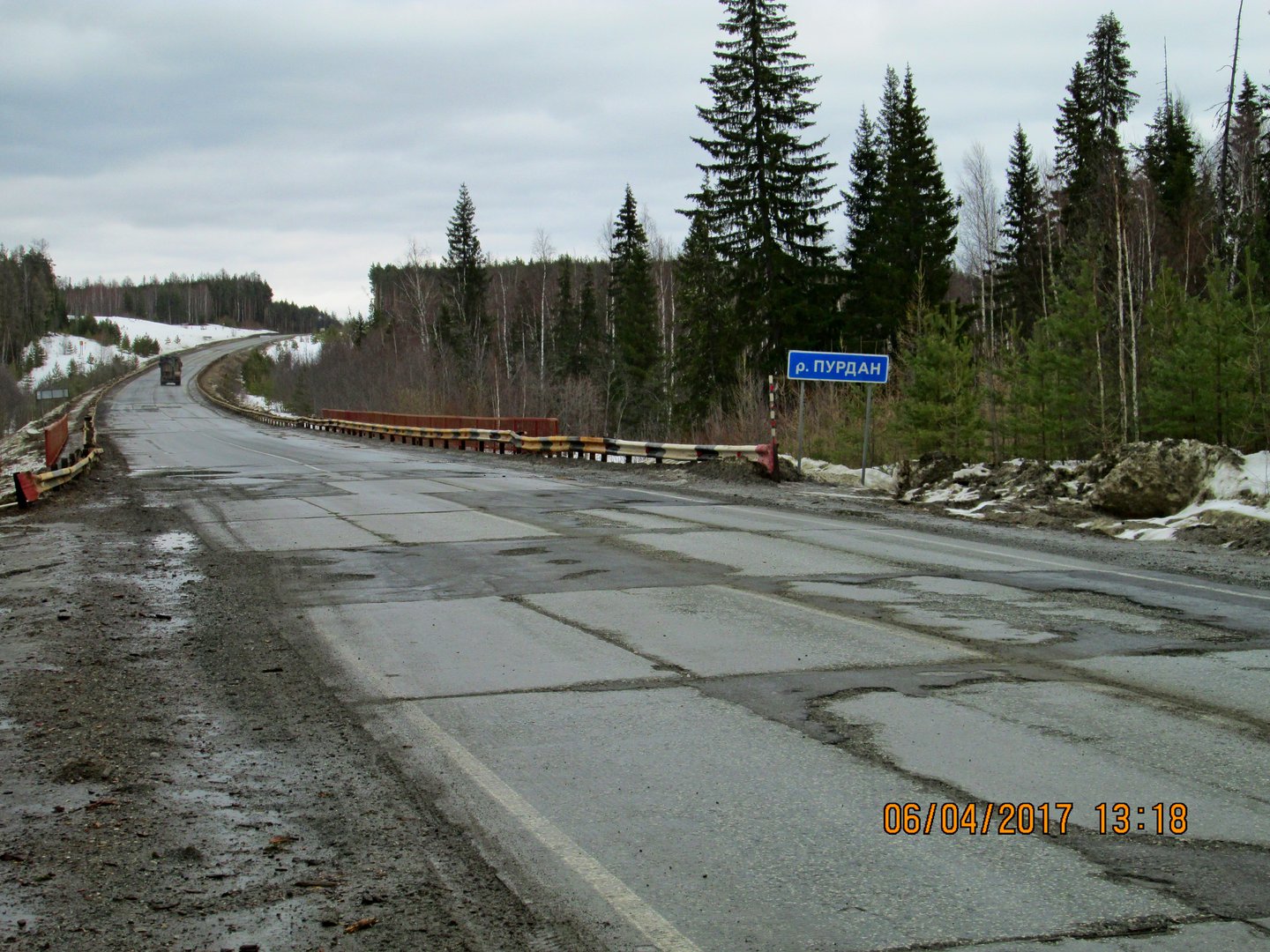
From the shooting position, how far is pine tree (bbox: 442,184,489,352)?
261 feet

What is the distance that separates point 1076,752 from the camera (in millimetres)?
5129

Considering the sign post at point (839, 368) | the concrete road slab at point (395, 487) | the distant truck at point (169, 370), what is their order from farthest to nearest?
the distant truck at point (169, 370) < the sign post at point (839, 368) < the concrete road slab at point (395, 487)

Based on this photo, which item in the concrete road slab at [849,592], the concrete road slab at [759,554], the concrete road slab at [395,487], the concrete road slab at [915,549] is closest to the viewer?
the concrete road slab at [849,592]

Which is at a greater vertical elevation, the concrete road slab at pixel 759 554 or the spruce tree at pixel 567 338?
the spruce tree at pixel 567 338

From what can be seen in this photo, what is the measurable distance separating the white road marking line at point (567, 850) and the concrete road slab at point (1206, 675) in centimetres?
377

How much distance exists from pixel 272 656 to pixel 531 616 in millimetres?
2102

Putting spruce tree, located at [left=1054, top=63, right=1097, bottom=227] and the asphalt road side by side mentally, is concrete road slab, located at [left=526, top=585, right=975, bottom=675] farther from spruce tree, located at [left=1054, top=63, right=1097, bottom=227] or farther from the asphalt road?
spruce tree, located at [left=1054, top=63, right=1097, bottom=227]

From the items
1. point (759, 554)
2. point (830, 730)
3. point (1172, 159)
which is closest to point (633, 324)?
point (1172, 159)

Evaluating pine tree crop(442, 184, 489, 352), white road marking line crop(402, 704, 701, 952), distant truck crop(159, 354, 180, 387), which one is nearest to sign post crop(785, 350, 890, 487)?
white road marking line crop(402, 704, 701, 952)

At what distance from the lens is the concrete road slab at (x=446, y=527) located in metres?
13.9

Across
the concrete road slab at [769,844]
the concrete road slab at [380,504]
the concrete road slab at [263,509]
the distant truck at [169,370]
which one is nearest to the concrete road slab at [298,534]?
the concrete road slab at [263,509]

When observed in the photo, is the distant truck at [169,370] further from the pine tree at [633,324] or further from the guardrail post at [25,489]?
the guardrail post at [25,489]

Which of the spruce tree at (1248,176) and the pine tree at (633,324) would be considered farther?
the pine tree at (633,324)

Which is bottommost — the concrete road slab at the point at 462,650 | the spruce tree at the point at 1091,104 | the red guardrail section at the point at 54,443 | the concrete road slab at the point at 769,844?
the concrete road slab at the point at 462,650
